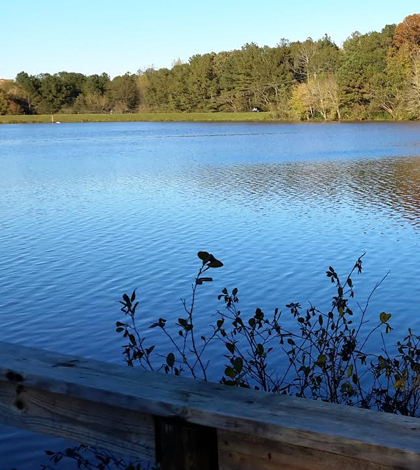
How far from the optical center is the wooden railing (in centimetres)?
158

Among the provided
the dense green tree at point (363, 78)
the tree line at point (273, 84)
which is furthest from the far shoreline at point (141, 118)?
the dense green tree at point (363, 78)

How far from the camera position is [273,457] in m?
1.68

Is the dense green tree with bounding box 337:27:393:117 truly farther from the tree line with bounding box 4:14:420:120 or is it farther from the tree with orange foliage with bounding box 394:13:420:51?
the tree with orange foliage with bounding box 394:13:420:51

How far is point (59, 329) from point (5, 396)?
7.03 m

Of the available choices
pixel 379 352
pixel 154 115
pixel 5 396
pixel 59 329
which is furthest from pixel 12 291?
pixel 154 115

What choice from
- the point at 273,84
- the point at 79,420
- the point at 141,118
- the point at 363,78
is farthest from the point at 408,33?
the point at 79,420

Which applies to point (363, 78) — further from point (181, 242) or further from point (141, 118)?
point (181, 242)

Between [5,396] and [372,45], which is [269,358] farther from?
[372,45]

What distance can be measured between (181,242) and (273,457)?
520 inches

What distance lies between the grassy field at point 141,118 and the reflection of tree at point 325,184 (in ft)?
221

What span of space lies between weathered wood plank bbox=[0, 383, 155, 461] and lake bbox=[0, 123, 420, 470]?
3.62 metres

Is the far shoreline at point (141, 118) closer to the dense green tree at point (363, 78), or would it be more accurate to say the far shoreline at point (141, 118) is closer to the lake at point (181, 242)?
the dense green tree at point (363, 78)

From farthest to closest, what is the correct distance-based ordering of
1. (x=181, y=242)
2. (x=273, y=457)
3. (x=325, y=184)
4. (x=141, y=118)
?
(x=141, y=118) → (x=325, y=184) → (x=181, y=242) → (x=273, y=457)

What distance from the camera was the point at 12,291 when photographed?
10.9 meters
